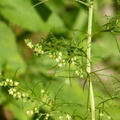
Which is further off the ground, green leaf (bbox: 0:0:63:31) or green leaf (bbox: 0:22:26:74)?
green leaf (bbox: 0:0:63:31)

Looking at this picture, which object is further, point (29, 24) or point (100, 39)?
point (100, 39)

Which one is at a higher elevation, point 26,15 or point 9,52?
point 26,15

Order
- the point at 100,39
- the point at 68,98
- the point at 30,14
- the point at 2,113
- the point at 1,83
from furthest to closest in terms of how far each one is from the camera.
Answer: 1. the point at 100,39
2. the point at 2,113
3. the point at 30,14
4. the point at 68,98
5. the point at 1,83

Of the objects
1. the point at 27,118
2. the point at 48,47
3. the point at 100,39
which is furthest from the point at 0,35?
the point at 100,39

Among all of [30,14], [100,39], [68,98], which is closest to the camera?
[68,98]

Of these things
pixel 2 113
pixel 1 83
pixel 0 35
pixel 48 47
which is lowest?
pixel 1 83

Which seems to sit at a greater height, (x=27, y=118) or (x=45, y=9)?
(x=45, y=9)

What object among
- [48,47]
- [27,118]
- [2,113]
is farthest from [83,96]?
[48,47]

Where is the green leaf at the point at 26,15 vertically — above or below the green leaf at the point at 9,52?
above

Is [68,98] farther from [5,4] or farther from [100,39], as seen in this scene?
[100,39]

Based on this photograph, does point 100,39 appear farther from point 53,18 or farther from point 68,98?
point 68,98
